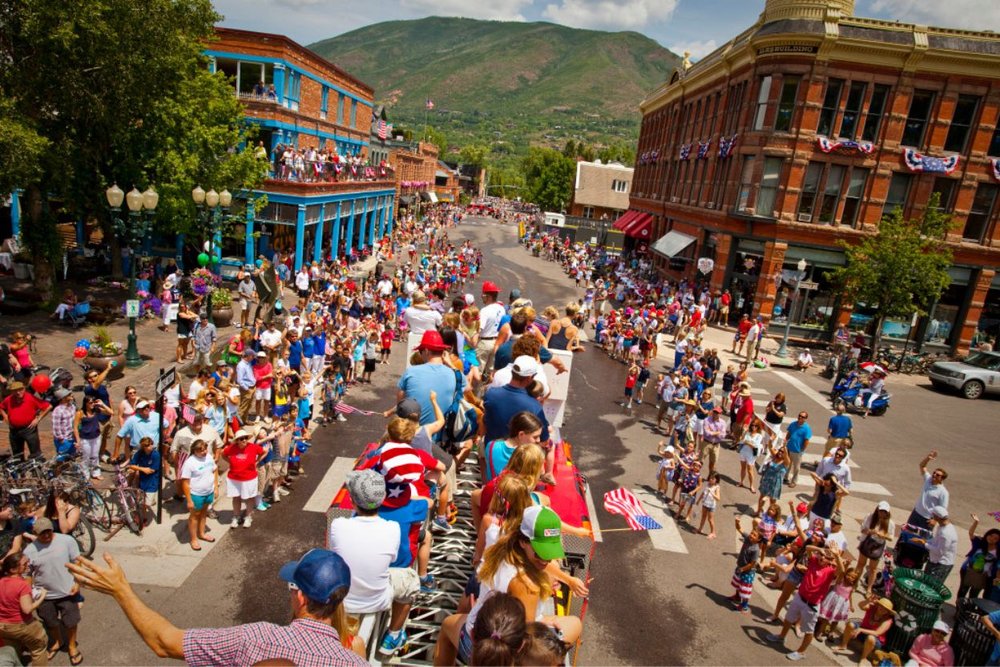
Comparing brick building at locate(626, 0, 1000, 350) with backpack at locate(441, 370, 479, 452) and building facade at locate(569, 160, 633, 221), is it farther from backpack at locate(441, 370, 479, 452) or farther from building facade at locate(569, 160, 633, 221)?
building facade at locate(569, 160, 633, 221)

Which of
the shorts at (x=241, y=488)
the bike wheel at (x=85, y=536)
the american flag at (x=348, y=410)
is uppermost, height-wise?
the shorts at (x=241, y=488)

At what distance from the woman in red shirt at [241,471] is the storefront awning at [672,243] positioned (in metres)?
30.0

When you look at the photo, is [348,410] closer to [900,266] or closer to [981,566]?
[981,566]

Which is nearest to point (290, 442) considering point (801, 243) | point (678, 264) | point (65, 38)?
point (65, 38)

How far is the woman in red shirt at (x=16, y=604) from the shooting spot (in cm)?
572

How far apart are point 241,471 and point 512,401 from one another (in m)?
5.05

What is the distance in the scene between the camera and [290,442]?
1132cm

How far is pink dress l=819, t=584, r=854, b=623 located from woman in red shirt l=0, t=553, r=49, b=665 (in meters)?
9.11

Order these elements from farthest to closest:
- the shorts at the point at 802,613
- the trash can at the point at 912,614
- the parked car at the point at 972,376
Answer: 1. the parked car at the point at 972,376
2. the shorts at the point at 802,613
3. the trash can at the point at 912,614

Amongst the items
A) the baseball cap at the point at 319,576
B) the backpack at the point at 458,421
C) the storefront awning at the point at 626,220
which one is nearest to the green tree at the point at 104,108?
the backpack at the point at 458,421

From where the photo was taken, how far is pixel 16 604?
227 inches

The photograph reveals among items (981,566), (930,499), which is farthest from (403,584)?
(930,499)

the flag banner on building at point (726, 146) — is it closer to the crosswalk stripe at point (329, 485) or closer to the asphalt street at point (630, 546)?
the asphalt street at point (630, 546)

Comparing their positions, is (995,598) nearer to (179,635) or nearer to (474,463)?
(474,463)
